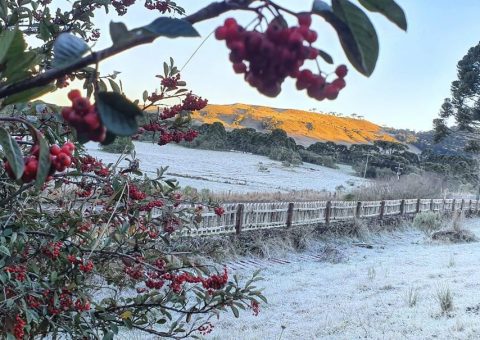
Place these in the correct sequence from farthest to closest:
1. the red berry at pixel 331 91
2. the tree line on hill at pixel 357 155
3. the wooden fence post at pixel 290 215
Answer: the tree line on hill at pixel 357 155, the wooden fence post at pixel 290 215, the red berry at pixel 331 91

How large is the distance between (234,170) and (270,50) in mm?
21428

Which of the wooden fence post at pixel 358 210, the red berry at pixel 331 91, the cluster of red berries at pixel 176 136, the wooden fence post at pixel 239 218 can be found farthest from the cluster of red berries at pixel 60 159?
the wooden fence post at pixel 358 210

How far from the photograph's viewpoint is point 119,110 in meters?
0.48

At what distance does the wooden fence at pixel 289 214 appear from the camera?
8.23 metres

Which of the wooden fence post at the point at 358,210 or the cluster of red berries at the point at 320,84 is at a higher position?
the cluster of red berries at the point at 320,84

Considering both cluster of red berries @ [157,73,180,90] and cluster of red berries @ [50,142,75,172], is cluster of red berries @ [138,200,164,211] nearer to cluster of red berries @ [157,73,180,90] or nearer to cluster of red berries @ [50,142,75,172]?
cluster of red berries @ [157,73,180,90]

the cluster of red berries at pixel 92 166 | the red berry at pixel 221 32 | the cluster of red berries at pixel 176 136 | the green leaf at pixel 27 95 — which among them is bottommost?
the cluster of red berries at pixel 92 166

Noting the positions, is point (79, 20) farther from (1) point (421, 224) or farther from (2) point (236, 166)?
(2) point (236, 166)

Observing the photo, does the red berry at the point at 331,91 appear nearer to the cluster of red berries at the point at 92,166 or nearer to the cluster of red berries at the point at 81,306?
the cluster of red berries at the point at 81,306

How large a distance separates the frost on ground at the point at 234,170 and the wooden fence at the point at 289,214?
394cm

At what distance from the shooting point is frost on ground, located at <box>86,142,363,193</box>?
1698 cm

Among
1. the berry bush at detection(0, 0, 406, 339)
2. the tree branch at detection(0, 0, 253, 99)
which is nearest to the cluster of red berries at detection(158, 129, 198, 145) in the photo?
the berry bush at detection(0, 0, 406, 339)

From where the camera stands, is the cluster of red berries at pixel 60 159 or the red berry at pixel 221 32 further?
the cluster of red berries at pixel 60 159

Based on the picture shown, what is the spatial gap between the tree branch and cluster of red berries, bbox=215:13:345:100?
2cm
